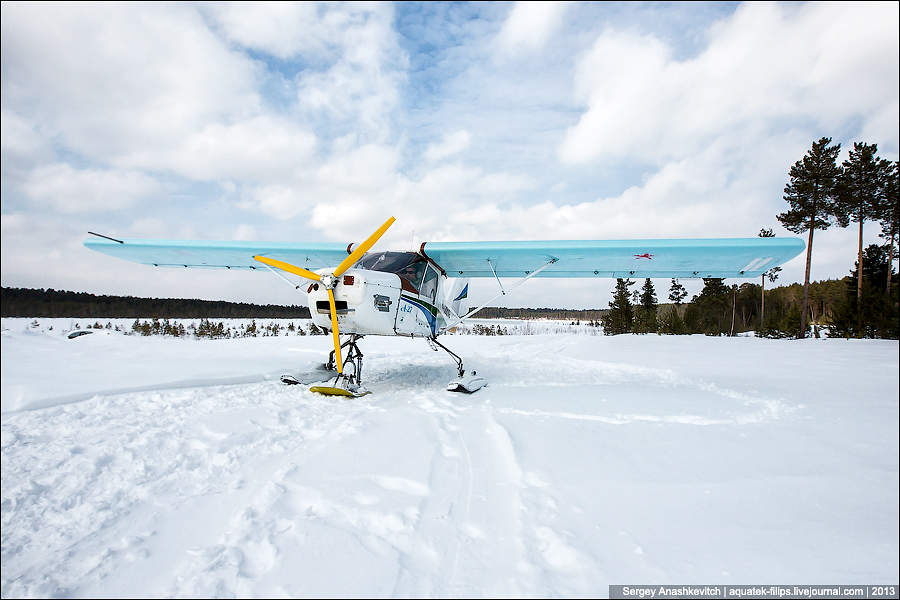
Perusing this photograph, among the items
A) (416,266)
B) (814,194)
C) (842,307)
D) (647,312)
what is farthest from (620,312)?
(842,307)

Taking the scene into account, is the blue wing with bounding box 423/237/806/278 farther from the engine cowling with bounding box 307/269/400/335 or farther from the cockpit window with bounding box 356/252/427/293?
the engine cowling with bounding box 307/269/400/335

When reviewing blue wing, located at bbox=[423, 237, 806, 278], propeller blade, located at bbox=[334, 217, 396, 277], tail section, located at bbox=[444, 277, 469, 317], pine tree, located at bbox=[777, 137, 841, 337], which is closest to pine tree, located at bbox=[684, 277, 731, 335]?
pine tree, located at bbox=[777, 137, 841, 337]

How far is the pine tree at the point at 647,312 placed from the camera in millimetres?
28141

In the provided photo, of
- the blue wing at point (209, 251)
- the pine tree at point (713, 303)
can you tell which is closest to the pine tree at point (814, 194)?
the blue wing at point (209, 251)

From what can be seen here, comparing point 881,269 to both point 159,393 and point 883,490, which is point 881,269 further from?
point 159,393

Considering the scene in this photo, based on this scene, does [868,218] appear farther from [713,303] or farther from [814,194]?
[713,303]

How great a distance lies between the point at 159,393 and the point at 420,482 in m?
4.20

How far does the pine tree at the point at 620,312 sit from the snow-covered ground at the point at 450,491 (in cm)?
2820

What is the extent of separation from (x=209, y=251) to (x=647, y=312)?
1276 inches

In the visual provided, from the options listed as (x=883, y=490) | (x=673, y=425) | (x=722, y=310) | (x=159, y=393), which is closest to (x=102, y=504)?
(x=159, y=393)

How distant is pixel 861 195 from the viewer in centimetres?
386

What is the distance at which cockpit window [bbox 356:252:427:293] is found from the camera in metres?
6.87

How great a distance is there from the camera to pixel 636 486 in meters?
2.32

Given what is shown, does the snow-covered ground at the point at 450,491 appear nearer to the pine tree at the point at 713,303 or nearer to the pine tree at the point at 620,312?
the pine tree at the point at 620,312
